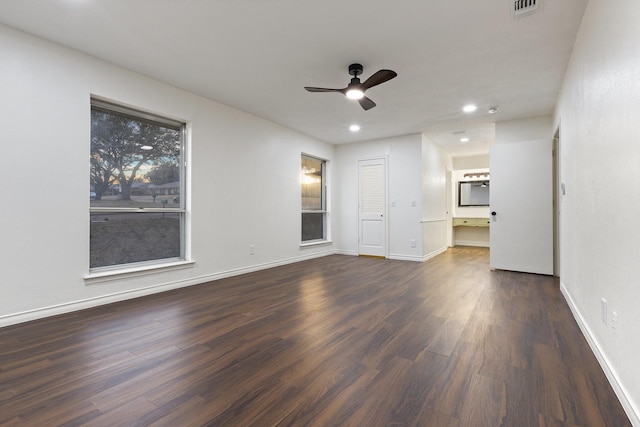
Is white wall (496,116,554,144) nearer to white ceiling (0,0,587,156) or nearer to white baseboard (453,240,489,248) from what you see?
white ceiling (0,0,587,156)

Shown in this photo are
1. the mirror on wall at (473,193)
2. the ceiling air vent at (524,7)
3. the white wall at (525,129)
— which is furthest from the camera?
the mirror on wall at (473,193)

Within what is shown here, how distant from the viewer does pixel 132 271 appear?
335 cm

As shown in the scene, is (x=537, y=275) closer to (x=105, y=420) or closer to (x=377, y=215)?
(x=377, y=215)

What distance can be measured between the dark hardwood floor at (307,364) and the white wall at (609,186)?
197 millimetres

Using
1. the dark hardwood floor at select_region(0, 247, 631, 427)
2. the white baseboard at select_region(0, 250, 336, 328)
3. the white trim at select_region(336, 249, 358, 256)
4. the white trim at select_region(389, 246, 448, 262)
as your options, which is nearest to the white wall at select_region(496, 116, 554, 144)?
the white trim at select_region(389, 246, 448, 262)

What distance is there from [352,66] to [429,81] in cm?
106

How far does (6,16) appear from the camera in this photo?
243cm

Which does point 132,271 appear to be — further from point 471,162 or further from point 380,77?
point 471,162

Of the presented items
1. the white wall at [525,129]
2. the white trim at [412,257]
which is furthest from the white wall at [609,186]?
the white trim at [412,257]

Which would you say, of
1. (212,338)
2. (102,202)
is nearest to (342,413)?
(212,338)

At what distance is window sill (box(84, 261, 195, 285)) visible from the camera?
3.06m

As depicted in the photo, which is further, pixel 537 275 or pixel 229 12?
pixel 537 275

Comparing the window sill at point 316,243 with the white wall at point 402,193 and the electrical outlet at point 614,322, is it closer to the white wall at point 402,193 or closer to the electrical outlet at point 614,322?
the white wall at point 402,193

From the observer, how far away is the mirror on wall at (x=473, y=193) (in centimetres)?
842
